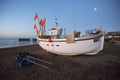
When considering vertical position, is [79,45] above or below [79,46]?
above

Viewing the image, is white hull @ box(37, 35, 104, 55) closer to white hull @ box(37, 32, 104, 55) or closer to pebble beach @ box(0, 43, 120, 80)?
white hull @ box(37, 32, 104, 55)

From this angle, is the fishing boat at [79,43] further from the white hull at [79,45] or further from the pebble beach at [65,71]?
the pebble beach at [65,71]

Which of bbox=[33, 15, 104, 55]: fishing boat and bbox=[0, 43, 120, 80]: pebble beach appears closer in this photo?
bbox=[0, 43, 120, 80]: pebble beach

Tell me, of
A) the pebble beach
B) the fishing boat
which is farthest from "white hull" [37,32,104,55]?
the pebble beach

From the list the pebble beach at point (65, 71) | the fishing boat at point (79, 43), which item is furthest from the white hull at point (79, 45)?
the pebble beach at point (65, 71)

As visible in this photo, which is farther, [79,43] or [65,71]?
[79,43]

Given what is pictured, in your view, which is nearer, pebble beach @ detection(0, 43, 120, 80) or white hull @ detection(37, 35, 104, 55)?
pebble beach @ detection(0, 43, 120, 80)

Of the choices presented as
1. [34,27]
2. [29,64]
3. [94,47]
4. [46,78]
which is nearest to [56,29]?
[34,27]

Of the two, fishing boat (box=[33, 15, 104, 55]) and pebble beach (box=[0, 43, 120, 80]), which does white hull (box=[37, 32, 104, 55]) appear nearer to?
fishing boat (box=[33, 15, 104, 55])

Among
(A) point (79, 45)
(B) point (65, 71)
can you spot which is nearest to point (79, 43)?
(A) point (79, 45)

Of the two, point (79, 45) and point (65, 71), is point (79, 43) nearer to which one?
point (79, 45)

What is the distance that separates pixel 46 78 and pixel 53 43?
6326mm

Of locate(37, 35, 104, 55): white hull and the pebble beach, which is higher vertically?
locate(37, 35, 104, 55): white hull

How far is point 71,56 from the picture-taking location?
1207 cm
